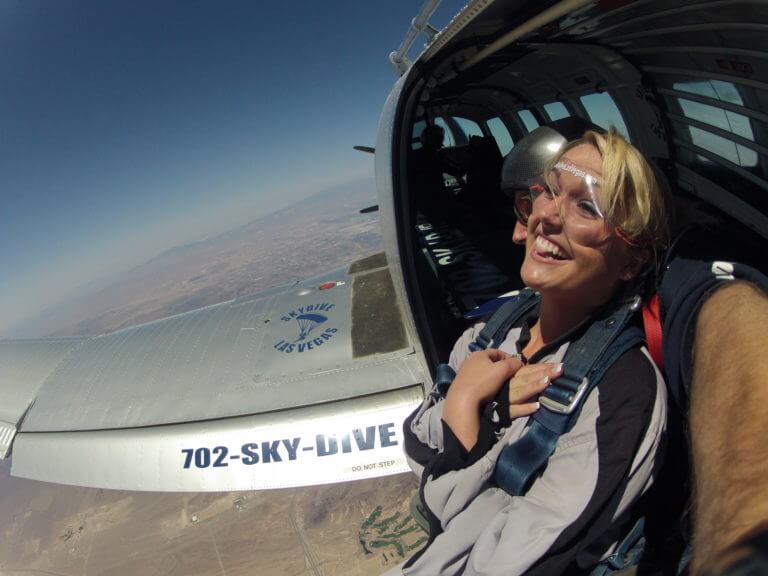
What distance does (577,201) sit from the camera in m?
1.05

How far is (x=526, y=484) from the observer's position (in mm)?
929

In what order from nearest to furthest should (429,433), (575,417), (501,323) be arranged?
(575,417) < (429,433) < (501,323)

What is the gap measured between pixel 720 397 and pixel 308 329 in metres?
3.23

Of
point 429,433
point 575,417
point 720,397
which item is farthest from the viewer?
point 429,433

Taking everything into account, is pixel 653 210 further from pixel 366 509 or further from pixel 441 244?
pixel 366 509

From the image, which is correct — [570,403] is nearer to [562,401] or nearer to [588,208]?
[562,401]

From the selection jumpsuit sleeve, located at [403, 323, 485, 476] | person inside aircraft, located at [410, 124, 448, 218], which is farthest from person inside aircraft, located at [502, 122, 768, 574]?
person inside aircraft, located at [410, 124, 448, 218]

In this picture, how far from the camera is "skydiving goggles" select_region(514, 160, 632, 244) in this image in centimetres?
101

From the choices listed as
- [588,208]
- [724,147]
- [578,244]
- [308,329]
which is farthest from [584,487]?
[724,147]

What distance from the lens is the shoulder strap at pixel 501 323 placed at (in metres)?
1.40

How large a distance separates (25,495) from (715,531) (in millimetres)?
79898

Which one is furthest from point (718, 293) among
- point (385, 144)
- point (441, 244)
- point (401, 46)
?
point (441, 244)

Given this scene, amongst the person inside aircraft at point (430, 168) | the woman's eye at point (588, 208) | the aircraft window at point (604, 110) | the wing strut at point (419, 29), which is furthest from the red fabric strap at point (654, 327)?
the person inside aircraft at point (430, 168)

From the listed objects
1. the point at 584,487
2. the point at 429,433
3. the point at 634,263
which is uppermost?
the point at 634,263
